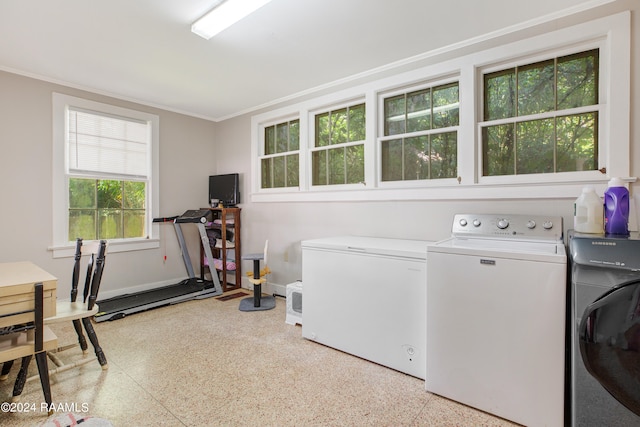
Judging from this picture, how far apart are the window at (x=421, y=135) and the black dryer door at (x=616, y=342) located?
5.24 feet

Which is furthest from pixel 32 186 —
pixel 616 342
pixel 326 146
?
pixel 616 342

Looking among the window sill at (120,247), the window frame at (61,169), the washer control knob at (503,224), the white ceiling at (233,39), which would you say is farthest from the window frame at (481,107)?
the window frame at (61,169)

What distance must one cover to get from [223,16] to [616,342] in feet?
9.13

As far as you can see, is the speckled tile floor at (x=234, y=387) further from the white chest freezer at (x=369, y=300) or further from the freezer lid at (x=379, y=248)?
the freezer lid at (x=379, y=248)

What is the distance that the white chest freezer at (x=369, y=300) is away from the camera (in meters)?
2.15

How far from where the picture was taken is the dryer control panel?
6.82 feet

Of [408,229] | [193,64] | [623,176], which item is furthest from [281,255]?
[623,176]

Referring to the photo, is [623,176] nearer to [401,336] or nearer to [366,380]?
[401,336]

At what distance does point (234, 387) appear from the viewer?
2043 mm

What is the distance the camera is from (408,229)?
9.57 ft

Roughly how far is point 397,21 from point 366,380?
252 cm

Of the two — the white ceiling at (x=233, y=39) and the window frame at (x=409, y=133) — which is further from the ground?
the white ceiling at (x=233, y=39)

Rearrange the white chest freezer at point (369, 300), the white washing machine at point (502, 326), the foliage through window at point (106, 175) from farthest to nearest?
the foliage through window at point (106, 175), the white chest freezer at point (369, 300), the white washing machine at point (502, 326)

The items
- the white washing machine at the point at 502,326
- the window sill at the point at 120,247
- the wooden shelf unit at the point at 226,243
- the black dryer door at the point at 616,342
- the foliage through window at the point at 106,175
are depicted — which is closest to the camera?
the black dryer door at the point at 616,342
